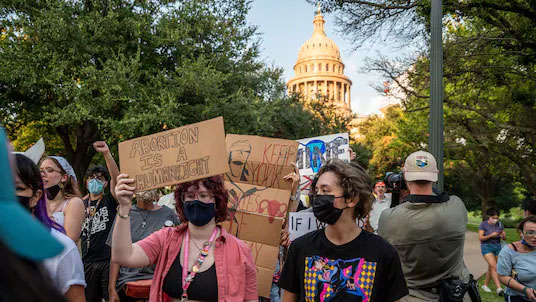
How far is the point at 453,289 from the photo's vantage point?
2.97 metres

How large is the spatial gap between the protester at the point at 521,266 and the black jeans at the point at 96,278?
4213mm

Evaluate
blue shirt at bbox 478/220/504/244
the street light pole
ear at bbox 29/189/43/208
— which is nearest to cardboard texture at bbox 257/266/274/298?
ear at bbox 29/189/43/208

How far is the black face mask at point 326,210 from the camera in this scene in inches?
101

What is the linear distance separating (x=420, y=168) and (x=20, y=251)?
3.02 m

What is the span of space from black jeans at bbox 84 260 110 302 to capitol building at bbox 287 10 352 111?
74961 millimetres

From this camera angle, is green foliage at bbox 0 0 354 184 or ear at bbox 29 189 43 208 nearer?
ear at bbox 29 189 43 208

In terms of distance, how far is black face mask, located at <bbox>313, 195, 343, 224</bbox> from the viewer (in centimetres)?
256

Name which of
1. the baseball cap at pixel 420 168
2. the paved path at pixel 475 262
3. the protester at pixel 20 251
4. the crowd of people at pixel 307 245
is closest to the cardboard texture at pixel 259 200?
the crowd of people at pixel 307 245

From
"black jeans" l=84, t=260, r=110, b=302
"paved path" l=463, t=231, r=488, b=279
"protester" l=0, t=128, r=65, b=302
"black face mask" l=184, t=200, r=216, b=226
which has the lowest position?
"paved path" l=463, t=231, r=488, b=279

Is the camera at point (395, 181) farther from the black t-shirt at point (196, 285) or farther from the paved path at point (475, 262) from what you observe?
the paved path at point (475, 262)

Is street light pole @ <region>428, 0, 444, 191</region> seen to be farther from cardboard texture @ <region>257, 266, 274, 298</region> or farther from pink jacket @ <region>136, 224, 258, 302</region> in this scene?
pink jacket @ <region>136, 224, 258, 302</region>

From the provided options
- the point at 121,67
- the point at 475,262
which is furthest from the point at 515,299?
the point at 121,67

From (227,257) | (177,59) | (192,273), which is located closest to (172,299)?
(192,273)

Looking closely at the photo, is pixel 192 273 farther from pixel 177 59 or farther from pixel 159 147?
pixel 177 59
